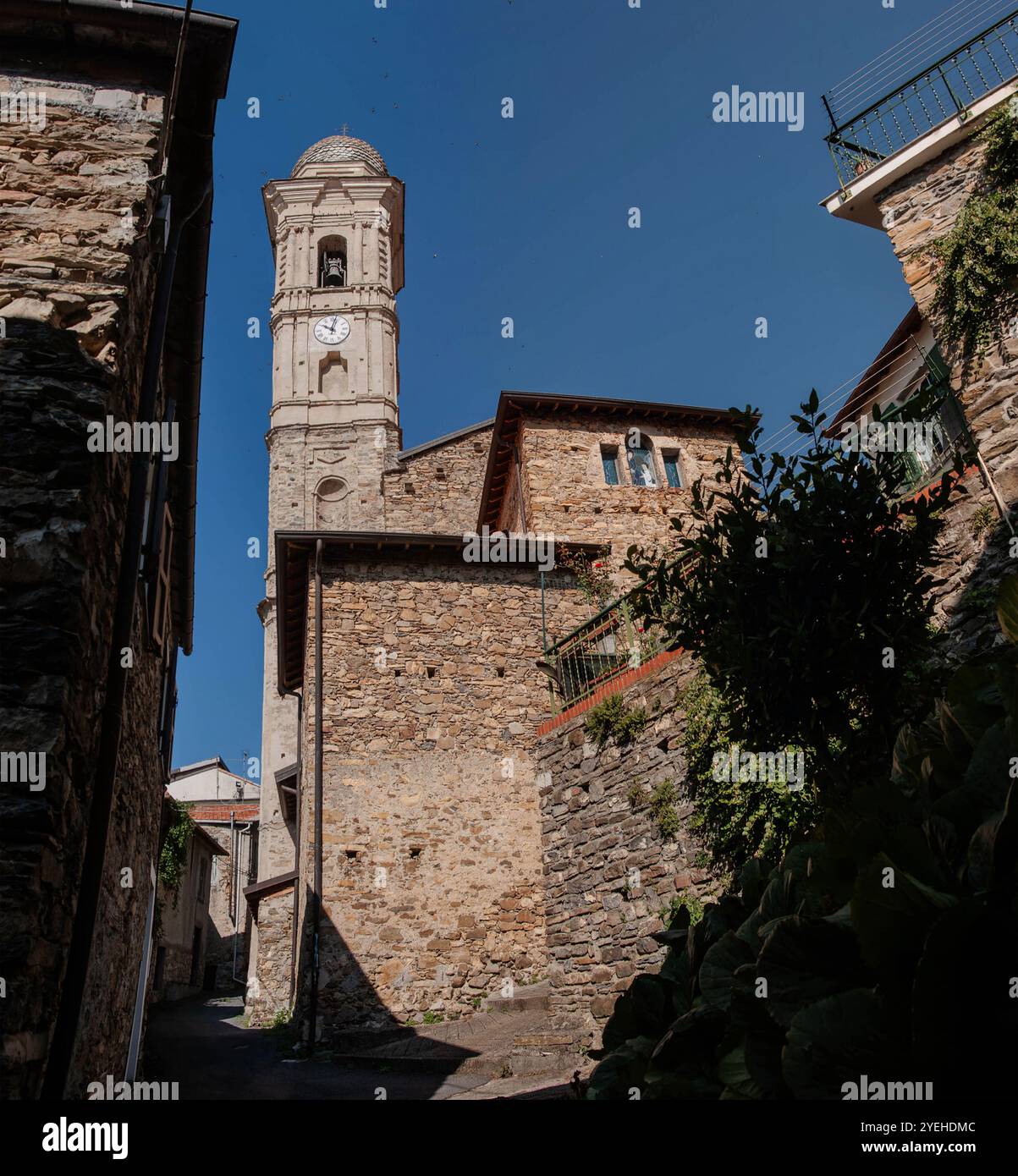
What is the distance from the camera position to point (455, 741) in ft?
35.7

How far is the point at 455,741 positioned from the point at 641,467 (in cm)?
661

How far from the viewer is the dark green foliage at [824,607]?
461cm

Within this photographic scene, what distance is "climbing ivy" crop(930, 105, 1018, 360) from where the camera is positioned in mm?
6941

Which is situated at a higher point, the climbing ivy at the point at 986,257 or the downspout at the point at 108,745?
the climbing ivy at the point at 986,257

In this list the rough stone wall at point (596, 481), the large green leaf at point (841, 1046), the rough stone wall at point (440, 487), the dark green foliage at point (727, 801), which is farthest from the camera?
the rough stone wall at point (440, 487)

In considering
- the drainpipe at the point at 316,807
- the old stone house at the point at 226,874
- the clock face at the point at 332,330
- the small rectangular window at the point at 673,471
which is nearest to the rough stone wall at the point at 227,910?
the old stone house at the point at 226,874

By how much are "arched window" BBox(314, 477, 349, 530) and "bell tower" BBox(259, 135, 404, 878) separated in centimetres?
3

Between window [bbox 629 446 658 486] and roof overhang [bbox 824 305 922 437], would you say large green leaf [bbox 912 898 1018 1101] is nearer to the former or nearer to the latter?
roof overhang [bbox 824 305 922 437]

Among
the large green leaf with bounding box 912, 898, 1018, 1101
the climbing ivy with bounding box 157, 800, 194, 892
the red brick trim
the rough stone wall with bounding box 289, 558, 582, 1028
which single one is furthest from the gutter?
the climbing ivy with bounding box 157, 800, 194, 892

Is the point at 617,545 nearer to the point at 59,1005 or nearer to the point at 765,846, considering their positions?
the point at 765,846

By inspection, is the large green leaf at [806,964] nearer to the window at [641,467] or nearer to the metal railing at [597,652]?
the metal railing at [597,652]

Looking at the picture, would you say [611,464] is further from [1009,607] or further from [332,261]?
[332,261]

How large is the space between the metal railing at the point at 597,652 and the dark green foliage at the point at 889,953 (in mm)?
6384

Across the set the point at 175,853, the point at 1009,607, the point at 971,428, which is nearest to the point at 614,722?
the point at 971,428
